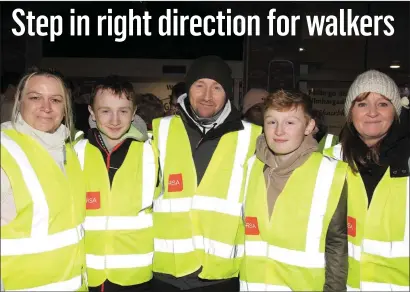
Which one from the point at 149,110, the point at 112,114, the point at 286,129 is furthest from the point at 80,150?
the point at 149,110

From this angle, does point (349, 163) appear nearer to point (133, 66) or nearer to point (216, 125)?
point (216, 125)

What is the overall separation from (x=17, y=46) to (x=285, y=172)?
667 cm

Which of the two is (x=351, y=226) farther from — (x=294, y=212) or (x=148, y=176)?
(x=148, y=176)

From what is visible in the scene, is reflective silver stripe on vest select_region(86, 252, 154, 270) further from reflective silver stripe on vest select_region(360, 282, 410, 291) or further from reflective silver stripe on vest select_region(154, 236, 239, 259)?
reflective silver stripe on vest select_region(360, 282, 410, 291)

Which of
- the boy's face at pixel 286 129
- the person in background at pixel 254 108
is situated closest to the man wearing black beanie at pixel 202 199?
the boy's face at pixel 286 129

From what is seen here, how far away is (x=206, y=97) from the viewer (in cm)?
284

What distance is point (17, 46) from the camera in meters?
7.93

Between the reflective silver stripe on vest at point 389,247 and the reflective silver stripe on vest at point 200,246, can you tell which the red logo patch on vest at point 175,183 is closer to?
the reflective silver stripe on vest at point 200,246

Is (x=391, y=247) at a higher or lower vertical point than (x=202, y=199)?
lower

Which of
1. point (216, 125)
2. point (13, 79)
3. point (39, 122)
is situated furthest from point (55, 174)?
point (13, 79)

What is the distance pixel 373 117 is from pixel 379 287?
80 cm

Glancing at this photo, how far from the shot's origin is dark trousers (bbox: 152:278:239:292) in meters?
2.71

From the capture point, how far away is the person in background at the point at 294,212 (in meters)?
2.33

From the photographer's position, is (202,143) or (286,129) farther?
(202,143)
